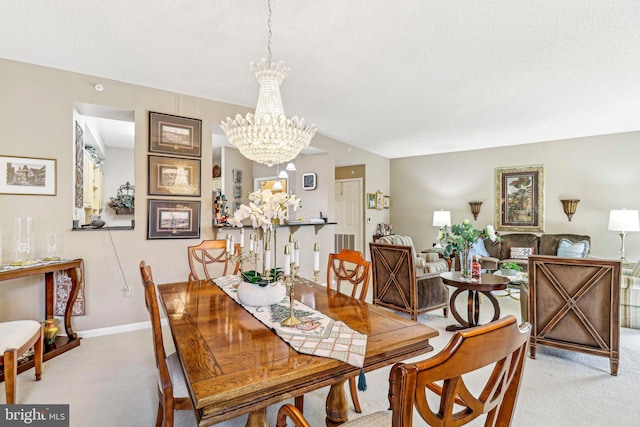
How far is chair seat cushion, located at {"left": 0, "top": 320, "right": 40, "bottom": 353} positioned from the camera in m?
1.99

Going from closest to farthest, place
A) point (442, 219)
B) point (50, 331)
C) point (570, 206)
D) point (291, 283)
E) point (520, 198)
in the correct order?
point (291, 283)
point (50, 331)
point (570, 206)
point (520, 198)
point (442, 219)

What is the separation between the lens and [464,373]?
726mm

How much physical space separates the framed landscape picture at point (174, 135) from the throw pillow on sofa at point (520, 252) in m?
5.30

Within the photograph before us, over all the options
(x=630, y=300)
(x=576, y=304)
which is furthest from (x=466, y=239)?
→ (x=630, y=300)

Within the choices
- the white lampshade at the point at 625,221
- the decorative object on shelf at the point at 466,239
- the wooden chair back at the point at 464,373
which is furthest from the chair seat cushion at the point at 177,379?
the white lampshade at the point at 625,221

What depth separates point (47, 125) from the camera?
3.04 metres

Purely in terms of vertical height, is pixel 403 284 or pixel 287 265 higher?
pixel 287 265

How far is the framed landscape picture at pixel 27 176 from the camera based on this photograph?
2.89 meters

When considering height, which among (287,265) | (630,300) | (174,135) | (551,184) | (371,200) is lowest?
(630,300)

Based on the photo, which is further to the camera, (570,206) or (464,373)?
(570,206)

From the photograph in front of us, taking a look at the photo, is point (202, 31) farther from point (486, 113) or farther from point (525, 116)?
point (525, 116)

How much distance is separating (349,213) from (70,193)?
5.16 meters

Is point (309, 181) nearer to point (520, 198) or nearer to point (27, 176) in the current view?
point (27, 176)

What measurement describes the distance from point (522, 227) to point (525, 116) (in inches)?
95.1
